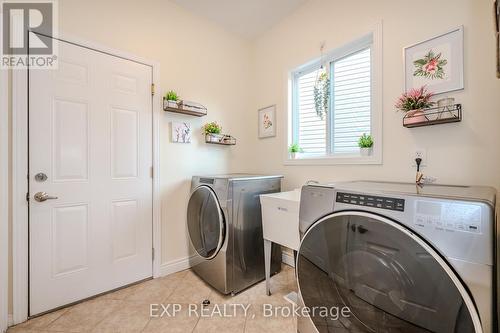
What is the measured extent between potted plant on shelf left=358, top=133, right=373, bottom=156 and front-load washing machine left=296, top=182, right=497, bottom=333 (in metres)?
0.85

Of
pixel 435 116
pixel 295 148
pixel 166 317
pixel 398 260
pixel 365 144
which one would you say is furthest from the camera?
pixel 295 148

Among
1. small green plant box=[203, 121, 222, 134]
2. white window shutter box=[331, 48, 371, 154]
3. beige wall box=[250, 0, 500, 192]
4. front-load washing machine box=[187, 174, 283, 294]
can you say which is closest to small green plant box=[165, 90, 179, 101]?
small green plant box=[203, 121, 222, 134]

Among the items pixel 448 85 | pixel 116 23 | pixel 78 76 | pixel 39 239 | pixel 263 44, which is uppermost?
pixel 263 44

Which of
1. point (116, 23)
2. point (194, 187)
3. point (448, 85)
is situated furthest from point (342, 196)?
point (116, 23)

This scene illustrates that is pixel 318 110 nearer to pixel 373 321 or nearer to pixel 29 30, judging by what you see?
pixel 373 321

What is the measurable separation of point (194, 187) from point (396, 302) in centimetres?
183

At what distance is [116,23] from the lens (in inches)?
74.7

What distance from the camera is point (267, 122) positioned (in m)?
2.69

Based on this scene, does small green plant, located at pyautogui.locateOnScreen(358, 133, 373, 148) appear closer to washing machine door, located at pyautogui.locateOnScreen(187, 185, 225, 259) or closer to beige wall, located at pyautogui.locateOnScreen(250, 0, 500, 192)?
beige wall, located at pyautogui.locateOnScreen(250, 0, 500, 192)

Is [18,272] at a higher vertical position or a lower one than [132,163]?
lower

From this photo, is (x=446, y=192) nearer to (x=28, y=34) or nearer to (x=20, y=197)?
(x=20, y=197)

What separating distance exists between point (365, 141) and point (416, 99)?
438 mm

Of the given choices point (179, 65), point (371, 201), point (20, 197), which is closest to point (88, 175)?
point (20, 197)

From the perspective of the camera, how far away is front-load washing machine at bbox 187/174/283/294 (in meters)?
1.80
